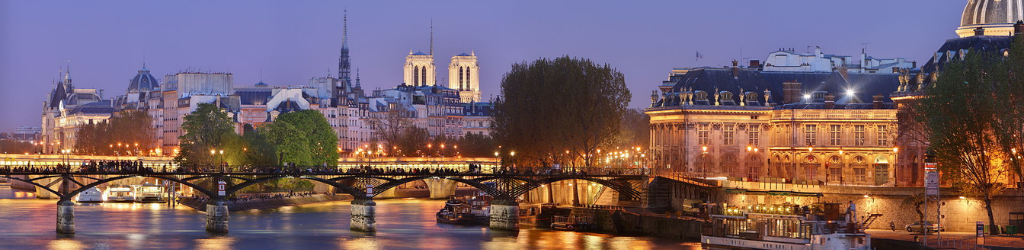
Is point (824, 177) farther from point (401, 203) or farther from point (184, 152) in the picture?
point (184, 152)

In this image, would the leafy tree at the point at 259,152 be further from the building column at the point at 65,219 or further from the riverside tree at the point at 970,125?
the riverside tree at the point at 970,125

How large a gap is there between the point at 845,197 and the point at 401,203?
60.3m

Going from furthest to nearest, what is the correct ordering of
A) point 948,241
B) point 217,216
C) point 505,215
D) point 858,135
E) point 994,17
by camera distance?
point 858,135, point 994,17, point 505,215, point 217,216, point 948,241

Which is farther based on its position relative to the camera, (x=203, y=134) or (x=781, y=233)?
(x=203, y=134)

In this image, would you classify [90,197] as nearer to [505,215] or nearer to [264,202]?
[264,202]

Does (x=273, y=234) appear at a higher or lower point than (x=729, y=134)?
lower

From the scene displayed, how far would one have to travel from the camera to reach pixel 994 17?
10594 cm

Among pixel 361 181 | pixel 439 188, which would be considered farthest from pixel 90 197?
pixel 361 181

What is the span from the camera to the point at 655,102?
121 m

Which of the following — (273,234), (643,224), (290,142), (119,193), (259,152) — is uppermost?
(290,142)

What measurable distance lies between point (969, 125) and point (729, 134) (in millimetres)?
39676

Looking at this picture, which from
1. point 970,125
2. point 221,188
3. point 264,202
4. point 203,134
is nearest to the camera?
point 970,125

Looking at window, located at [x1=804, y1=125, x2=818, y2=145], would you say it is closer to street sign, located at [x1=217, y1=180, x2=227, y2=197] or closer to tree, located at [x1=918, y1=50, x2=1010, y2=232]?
tree, located at [x1=918, y1=50, x2=1010, y2=232]

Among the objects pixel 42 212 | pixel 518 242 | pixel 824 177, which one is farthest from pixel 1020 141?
pixel 42 212
